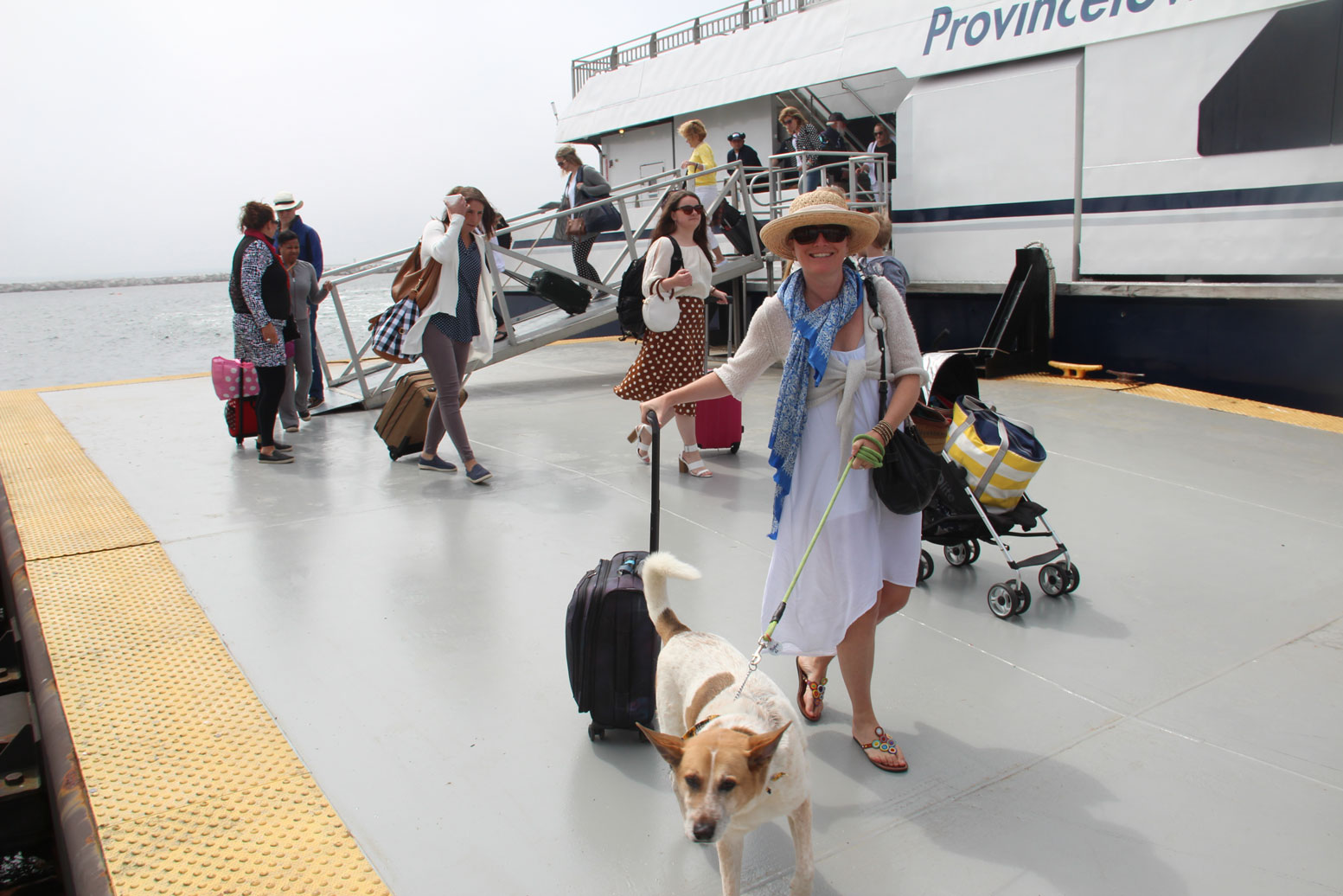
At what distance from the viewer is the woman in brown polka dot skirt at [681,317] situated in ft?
18.2

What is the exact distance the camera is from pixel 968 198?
9.38m

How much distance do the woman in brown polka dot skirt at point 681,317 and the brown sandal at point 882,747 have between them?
2960 mm

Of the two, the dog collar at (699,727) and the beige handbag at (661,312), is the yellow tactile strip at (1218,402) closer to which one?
the beige handbag at (661,312)

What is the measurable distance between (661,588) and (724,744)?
Answer: 0.68 m

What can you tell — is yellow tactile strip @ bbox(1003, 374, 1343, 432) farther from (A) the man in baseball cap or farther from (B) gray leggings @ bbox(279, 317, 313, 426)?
(B) gray leggings @ bbox(279, 317, 313, 426)

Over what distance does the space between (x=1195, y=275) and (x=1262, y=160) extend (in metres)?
0.98

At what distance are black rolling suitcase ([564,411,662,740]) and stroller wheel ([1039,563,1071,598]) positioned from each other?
5.98 feet

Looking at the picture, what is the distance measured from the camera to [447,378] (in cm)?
548

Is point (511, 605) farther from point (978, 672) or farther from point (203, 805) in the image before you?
point (978, 672)

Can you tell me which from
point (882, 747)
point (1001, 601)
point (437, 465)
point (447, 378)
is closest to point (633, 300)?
point (447, 378)

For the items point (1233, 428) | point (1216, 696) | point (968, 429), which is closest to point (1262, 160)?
point (1233, 428)

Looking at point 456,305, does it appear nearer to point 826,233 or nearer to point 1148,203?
point 826,233

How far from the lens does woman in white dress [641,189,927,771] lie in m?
2.57

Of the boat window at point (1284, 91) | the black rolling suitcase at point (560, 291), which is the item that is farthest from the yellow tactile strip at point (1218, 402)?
the black rolling suitcase at point (560, 291)
